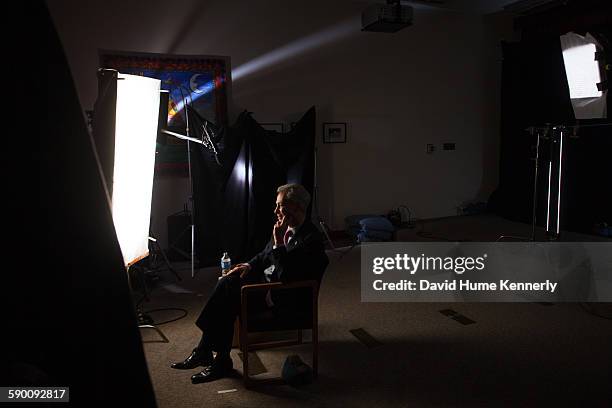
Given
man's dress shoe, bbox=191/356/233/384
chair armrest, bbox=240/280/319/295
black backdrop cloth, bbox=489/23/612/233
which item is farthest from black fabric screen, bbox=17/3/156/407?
black backdrop cloth, bbox=489/23/612/233

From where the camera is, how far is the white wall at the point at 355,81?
191 inches

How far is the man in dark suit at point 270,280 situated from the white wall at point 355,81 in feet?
9.09

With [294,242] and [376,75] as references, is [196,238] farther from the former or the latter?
[376,75]

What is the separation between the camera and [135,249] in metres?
2.44

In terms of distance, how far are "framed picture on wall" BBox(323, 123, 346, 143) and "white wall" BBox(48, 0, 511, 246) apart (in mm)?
79

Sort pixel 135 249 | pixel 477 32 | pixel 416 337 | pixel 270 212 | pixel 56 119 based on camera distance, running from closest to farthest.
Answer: pixel 56 119 < pixel 135 249 < pixel 416 337 < pixel 270 212 < pixel 477 32

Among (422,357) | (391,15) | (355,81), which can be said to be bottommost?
(422,357)

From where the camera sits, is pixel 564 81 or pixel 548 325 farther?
pixel 564 81

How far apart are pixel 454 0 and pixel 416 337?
5.05m

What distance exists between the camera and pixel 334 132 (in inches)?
236

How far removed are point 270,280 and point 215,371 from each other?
1.89ft

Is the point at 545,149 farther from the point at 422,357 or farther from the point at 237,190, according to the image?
the point at 422,357

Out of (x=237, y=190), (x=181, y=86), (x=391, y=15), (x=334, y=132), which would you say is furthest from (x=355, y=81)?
(x=237, y=190)

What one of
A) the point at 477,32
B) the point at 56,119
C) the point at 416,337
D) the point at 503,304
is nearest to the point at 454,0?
the point at 477,32
